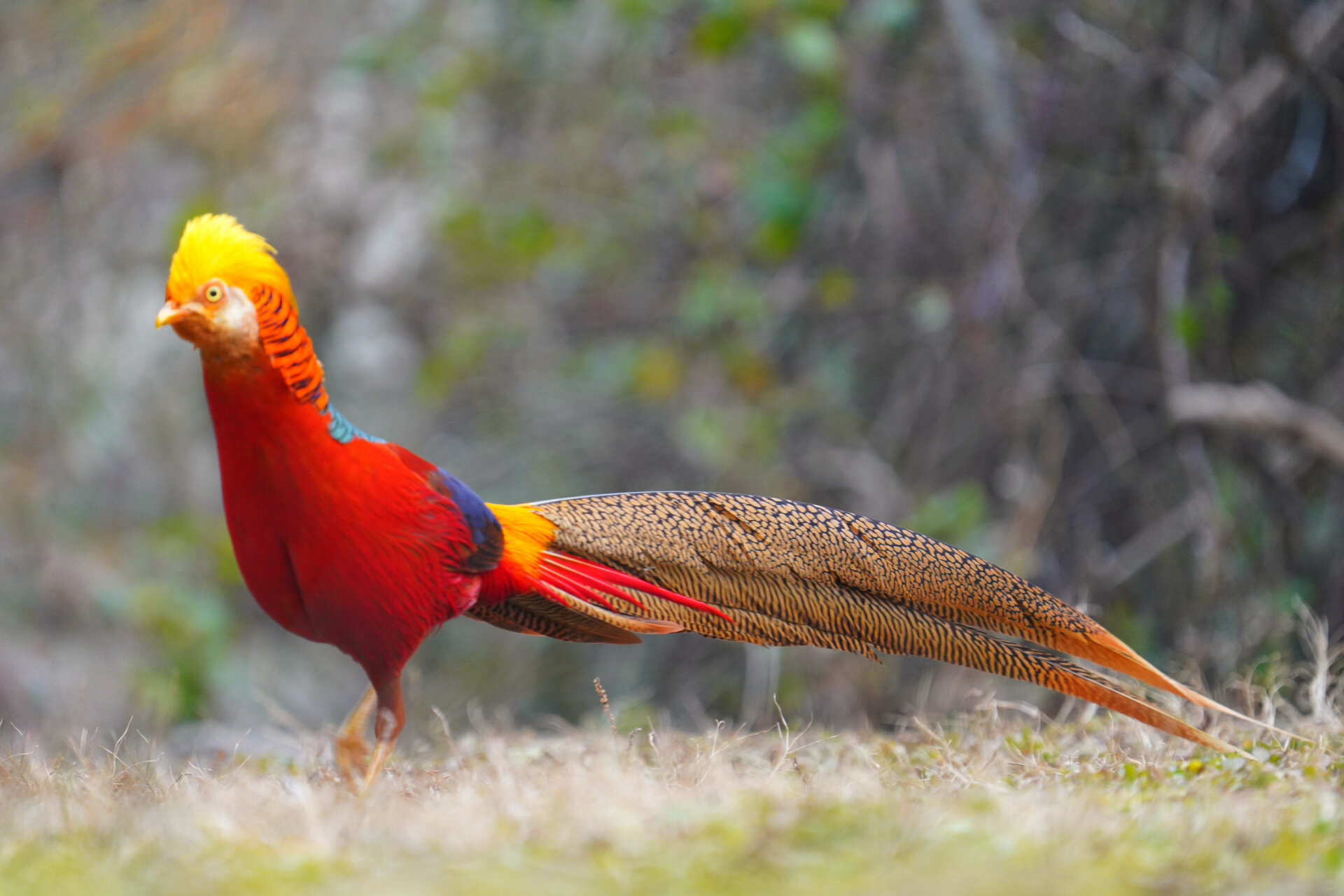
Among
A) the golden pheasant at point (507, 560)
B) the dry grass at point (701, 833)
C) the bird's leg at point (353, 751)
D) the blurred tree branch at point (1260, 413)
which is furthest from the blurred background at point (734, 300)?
the dry grass at point (701, 833)

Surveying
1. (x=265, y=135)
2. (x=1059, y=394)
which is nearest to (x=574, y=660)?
(x=1059, y=394)

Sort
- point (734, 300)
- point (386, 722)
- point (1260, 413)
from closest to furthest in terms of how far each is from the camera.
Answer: point (386, 722) → point (1260, 413) → point (734, 300)

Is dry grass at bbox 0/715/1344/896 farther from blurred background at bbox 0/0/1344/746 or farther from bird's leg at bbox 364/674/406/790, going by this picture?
blurred background at bbox 0/0/1344/746

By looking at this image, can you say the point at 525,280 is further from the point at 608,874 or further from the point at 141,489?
the point at 608,874

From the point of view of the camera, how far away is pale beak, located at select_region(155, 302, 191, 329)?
234 centimetres

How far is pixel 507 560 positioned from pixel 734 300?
3.09 metres

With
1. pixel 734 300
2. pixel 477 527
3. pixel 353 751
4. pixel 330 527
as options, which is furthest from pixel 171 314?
pixel 734 300

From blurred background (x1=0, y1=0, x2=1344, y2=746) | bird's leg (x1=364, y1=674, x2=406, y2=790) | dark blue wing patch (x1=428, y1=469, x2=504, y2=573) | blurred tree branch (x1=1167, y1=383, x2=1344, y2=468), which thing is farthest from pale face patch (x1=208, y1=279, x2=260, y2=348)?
blurred tree branch (x1=1167, y1=383, x2=1344, y2=468)

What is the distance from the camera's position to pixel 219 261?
2.46 meters

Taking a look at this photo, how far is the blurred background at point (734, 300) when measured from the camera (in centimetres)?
503

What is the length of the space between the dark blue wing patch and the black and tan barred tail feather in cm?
17

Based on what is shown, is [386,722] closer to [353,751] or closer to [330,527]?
[353,751]

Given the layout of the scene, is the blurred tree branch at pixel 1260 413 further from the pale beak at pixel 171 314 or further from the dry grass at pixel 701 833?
the pale beak at pixel 171 314

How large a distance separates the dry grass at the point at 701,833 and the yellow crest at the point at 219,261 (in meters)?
0.96
